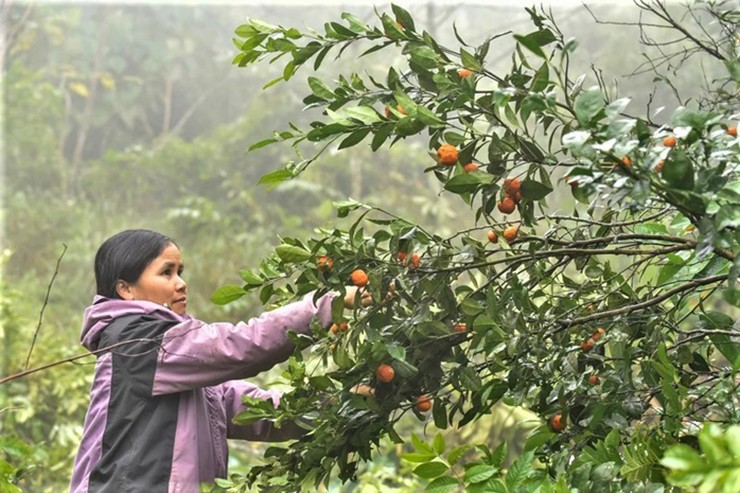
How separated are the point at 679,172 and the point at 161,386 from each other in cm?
112

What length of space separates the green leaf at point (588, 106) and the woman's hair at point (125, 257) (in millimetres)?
1202

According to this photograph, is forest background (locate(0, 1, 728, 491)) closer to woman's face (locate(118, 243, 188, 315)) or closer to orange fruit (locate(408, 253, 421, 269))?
woman's face (locate(118, 243, 188, 315))

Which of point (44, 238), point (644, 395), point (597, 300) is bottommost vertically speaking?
point (644, 395)

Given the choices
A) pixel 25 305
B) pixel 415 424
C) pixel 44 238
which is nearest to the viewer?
pixel 415 424

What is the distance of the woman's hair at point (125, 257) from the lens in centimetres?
211

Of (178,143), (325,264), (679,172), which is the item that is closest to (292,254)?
(325,264)

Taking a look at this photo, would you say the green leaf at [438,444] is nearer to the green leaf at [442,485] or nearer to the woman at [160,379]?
the green leaf at [442,485]

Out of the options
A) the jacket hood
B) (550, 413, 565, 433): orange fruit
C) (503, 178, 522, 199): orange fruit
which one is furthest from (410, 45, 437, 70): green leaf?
the jacket hood

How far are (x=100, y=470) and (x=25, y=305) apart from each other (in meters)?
4.33

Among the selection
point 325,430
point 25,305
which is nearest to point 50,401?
point 25,305

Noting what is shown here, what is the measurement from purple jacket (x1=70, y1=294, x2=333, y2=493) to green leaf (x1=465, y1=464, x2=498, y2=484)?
48 cm

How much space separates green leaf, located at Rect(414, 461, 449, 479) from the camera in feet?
5.06

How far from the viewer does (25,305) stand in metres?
5.99

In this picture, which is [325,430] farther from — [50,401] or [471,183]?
[50,401]
